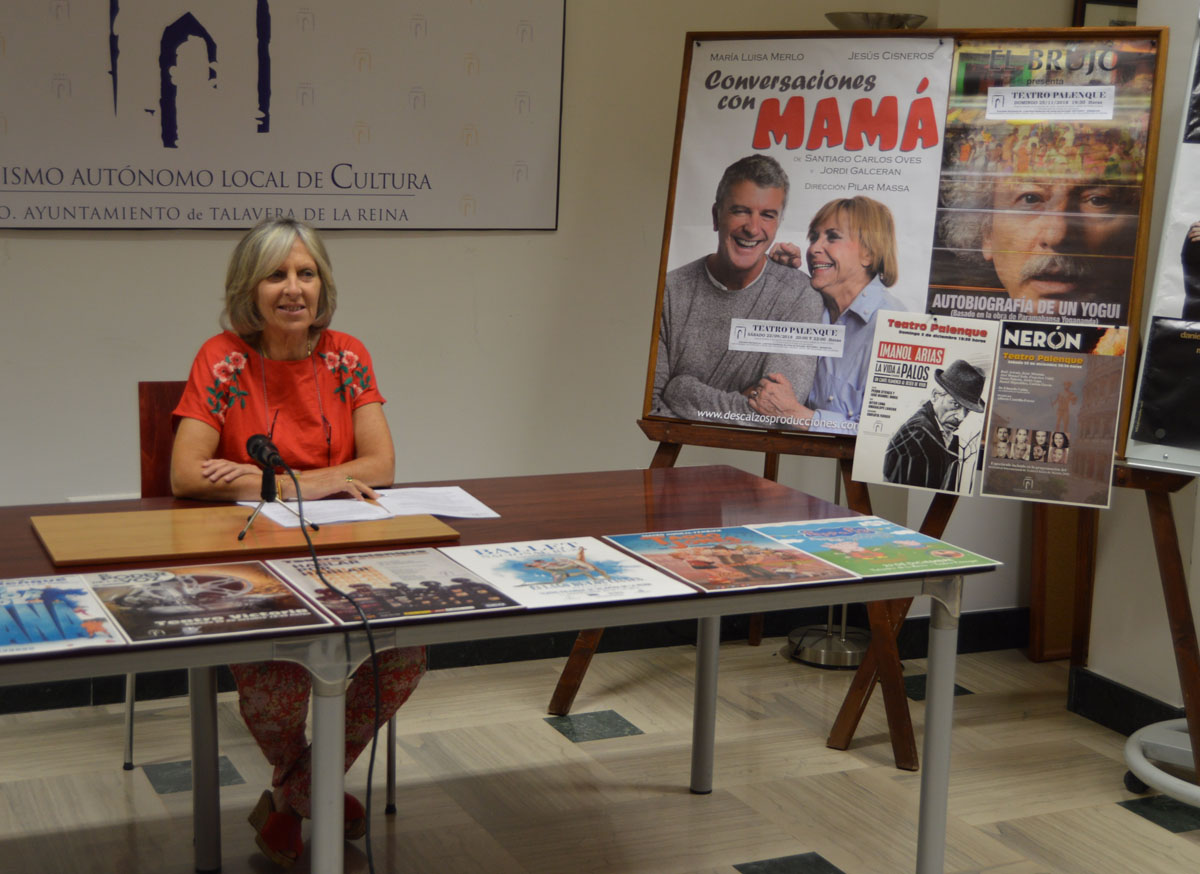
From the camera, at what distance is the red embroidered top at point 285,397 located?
8.39 feet

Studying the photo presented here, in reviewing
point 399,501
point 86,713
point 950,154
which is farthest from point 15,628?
point 950,154

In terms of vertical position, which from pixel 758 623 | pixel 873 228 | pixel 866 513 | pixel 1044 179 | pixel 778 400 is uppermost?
pixel 1044 179

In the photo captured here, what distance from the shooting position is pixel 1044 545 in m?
3.96

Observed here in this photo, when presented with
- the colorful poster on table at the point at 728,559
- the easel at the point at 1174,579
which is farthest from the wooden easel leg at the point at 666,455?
the easel at the point at 1174,579

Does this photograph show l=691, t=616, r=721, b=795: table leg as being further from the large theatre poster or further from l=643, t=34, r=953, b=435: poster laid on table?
the large theatre poster

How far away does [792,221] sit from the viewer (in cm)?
321

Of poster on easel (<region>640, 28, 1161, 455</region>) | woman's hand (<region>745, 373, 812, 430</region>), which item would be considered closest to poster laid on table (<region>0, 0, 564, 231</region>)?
poster on easel (<region>640, 28, 1161, 455</region>)

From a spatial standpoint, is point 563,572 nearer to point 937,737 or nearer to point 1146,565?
point 937,737

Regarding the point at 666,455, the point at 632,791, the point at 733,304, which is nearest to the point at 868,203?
the point at 733,304

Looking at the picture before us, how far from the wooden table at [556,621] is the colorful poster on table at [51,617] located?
0.03 meters

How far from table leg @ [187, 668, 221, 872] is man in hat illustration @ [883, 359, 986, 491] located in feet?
5.26

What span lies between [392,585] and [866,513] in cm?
155

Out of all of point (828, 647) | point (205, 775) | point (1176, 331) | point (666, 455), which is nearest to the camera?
point (205, 775)

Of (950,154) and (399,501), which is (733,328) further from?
(399,501)
